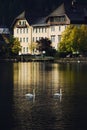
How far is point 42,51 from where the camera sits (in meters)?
120

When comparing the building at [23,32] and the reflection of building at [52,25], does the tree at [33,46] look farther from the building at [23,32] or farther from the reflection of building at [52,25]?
the building at [23,32]

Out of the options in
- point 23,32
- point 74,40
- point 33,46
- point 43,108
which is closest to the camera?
point 43,108

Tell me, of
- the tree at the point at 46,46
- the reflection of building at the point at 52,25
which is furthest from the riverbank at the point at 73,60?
the reflection of building at the point at 52,25

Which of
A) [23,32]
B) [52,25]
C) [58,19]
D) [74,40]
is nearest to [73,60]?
[74,40]

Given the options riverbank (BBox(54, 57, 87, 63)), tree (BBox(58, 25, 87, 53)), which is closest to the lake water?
riverbank (BBox(54, 57, 87, 63))

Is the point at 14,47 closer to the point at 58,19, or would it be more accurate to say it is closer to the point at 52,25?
the point at 52,25

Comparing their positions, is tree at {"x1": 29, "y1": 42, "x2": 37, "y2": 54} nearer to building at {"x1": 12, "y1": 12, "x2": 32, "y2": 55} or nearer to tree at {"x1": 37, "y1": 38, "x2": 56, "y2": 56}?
tree at {"x1": 37, "y1": 38, "x2": 56, "y2": 56}

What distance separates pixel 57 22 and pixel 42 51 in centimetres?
610

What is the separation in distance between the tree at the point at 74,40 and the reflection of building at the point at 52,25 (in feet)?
12.3

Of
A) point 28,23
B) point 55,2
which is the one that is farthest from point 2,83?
point 55,2

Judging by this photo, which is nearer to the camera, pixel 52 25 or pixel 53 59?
pixel 53 59

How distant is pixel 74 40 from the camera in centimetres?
10862

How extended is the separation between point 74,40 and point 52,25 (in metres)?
12.5

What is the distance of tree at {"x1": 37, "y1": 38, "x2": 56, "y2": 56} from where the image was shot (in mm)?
116688
